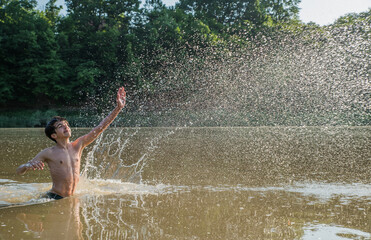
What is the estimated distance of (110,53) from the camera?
118ft

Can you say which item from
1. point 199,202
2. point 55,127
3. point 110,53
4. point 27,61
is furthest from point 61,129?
point 110,53

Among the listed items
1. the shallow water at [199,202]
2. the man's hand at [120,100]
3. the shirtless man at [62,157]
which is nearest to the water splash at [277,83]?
the shallow water at [199,202]

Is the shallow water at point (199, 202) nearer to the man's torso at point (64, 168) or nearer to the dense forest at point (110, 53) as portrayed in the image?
the man's torso at point (64, 168)

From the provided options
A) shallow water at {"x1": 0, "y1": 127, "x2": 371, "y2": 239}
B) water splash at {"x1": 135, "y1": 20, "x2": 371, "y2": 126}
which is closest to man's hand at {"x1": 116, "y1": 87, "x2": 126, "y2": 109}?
shallow water at {"x1": 0, "y1": 127, "x2": 371, "y2": 239}

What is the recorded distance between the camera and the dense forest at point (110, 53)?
34.1 m

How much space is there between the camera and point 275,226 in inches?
163

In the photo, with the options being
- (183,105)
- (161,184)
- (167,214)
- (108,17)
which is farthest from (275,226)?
(108,17)

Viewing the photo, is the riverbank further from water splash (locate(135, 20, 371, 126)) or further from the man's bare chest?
the man's bare chest

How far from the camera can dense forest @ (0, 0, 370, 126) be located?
112ft

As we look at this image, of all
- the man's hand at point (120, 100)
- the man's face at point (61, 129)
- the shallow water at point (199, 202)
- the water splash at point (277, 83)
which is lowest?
the shallow water at point (199, 202)

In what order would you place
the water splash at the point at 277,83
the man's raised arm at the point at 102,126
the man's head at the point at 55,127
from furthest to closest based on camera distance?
the water splash at the point at 277,83 < the man's raised arm at the point at 102,126 < the man's head at the point at 55,127

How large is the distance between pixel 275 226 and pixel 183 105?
29.8m

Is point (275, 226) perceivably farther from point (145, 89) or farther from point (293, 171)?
point (145, 89)

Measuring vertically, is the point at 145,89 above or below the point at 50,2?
below
